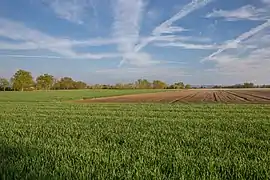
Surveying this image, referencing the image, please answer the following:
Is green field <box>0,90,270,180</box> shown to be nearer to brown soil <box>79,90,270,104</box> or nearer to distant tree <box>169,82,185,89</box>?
brown soil <box>79,90,270,104</box>

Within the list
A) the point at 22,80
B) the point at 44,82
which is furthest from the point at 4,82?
the point at 44,82

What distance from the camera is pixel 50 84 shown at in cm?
16938

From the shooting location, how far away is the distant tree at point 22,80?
147 metres

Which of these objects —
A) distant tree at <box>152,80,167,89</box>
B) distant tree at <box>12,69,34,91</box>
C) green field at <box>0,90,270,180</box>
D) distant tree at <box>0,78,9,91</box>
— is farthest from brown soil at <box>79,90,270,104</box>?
distant tree at <box>152,80,167,89</box>

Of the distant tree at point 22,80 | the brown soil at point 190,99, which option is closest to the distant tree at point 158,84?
the distant tree at point 22,80

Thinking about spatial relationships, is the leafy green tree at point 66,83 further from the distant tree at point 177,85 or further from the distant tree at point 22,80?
the distant tree at point 177,85

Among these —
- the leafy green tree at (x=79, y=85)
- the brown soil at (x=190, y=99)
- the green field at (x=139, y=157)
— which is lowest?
the brown soil at (x=190, y=99)

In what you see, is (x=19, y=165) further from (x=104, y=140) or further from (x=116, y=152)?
(x=104, y=140)

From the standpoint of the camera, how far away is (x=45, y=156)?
26.1ft

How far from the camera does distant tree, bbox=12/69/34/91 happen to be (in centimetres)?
14684

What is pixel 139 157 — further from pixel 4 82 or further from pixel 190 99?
pixel 4 82

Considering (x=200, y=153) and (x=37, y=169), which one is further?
(x=200, y=153)

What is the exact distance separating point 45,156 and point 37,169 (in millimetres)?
1433

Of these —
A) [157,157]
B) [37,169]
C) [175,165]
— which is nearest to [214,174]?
[175,165]
